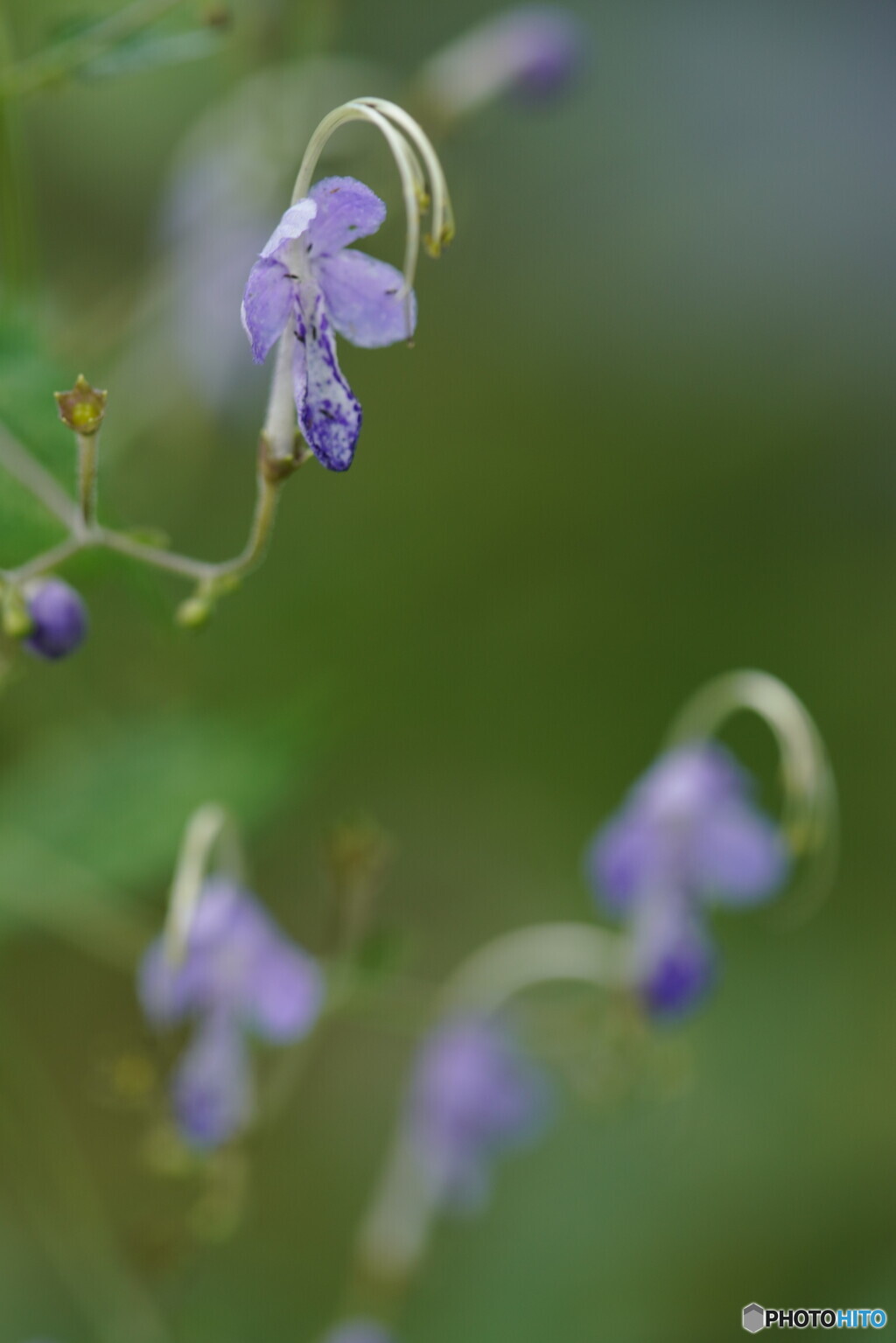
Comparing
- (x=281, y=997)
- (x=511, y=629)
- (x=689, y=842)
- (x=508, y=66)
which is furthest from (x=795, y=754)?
(x=511, y=629)

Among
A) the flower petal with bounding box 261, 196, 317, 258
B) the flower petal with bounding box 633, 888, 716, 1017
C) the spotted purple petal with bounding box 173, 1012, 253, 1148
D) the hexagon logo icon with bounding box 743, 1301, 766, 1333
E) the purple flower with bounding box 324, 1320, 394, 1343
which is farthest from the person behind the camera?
the hexagon logo icon with bounding box 743, 1301, 766, 1333

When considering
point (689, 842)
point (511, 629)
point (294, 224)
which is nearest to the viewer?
point (294, 224)

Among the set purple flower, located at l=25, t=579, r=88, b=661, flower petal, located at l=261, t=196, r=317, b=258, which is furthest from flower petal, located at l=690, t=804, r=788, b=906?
flower petal, located at l=261, t=196, r=317, b=258

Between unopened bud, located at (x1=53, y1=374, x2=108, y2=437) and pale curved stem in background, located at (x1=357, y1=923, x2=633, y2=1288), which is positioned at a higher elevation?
unopened bud, located at (x1=53, y1=374, x2=108, y2=437)

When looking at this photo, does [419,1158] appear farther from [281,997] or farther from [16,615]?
[16,615]

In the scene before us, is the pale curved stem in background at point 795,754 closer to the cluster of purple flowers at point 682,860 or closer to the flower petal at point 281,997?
the cluster of purple flowers at point 682,860

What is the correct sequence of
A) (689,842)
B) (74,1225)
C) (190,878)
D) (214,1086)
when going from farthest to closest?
1. (74,1225)
2. (689,842)
3. (214,1086)
4. (190,878)

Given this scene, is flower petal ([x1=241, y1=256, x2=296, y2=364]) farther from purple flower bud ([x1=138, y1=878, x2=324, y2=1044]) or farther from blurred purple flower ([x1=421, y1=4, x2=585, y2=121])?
blurred purple flower ([x1=421, y1=4, x2=585, y2=121])

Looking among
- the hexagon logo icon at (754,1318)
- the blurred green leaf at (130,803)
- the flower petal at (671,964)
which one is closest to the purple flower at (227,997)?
the blurred green leaf at (130,803)
